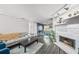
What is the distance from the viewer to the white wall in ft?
6.22

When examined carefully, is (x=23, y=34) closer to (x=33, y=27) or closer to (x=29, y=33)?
(x=29, y=33)

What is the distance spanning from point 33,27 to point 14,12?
53 cm

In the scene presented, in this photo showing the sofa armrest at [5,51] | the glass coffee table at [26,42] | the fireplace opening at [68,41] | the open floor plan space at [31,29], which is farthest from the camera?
the fireplace opening at [68,41]

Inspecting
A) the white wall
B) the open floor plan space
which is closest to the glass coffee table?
the open floor plan space

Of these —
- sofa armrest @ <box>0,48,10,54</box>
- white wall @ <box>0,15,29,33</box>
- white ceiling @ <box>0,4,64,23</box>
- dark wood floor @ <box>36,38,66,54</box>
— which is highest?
white ceiling @ <box>0,4,64,23</box>

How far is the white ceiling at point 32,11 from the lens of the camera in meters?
1.90

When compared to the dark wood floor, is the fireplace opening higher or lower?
higher

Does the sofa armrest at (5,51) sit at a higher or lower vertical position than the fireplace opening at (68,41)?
lower

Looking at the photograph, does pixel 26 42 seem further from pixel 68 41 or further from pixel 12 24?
pixel 68 41

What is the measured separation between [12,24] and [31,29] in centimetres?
44

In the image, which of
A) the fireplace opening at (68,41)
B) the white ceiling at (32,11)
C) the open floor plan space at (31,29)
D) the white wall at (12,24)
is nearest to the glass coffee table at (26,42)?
the open floor plan space at (31,29)

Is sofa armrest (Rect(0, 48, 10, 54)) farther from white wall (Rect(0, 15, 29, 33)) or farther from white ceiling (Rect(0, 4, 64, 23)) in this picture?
white ceiling (Rect(0, 4, 64, 23))

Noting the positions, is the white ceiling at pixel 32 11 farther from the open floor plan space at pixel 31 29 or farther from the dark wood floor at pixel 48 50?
the dark wood floor at pixel 48 50

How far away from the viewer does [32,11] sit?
2.12 m
